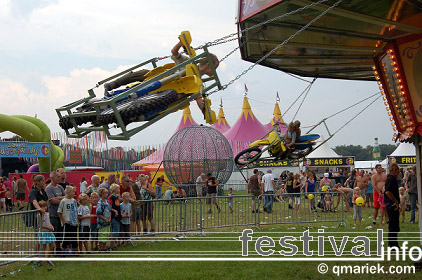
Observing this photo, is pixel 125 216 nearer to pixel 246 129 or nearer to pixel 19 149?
pixel 19 149

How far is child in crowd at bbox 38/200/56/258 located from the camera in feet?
27.5

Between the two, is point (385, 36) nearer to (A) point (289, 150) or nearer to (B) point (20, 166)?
(A) point (289, 150)

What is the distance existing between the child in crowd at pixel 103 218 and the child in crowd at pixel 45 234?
112 centimetres

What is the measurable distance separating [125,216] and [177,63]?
4143 mm

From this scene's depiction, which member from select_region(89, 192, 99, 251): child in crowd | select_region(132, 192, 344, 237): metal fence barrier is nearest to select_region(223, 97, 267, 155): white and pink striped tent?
select_region(132, 192, 344, 237): metal fence barrier

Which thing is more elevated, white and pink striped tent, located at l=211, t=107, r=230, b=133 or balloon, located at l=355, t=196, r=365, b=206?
white and pink striped tent, located at l=211, t=107, r=230, b=133

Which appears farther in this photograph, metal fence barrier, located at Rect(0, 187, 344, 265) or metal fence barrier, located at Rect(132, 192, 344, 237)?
metal fence barrier, located at Rect(132, 192, 344, 237)

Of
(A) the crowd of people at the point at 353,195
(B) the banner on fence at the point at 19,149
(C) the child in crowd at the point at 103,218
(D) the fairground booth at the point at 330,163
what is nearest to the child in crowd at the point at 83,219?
(C) the child in crowd at the point at 103,218

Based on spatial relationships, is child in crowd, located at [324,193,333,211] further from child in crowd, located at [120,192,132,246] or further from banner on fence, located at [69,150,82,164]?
banner on fence, located at [69,150,82,164]

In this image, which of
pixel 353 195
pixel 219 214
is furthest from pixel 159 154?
pixel 353 195

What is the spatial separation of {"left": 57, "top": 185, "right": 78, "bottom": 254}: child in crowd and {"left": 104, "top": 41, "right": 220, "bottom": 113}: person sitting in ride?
2.49m

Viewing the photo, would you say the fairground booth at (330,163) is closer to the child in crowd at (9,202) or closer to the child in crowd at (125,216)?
the child in crowd at (9,202)

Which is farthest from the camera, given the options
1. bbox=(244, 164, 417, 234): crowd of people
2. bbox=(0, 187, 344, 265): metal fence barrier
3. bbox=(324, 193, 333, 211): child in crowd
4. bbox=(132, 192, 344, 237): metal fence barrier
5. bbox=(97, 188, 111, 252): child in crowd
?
bbox=(324, 193, 333, 211): child in crowd

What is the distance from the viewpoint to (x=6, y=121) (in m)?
21.8
